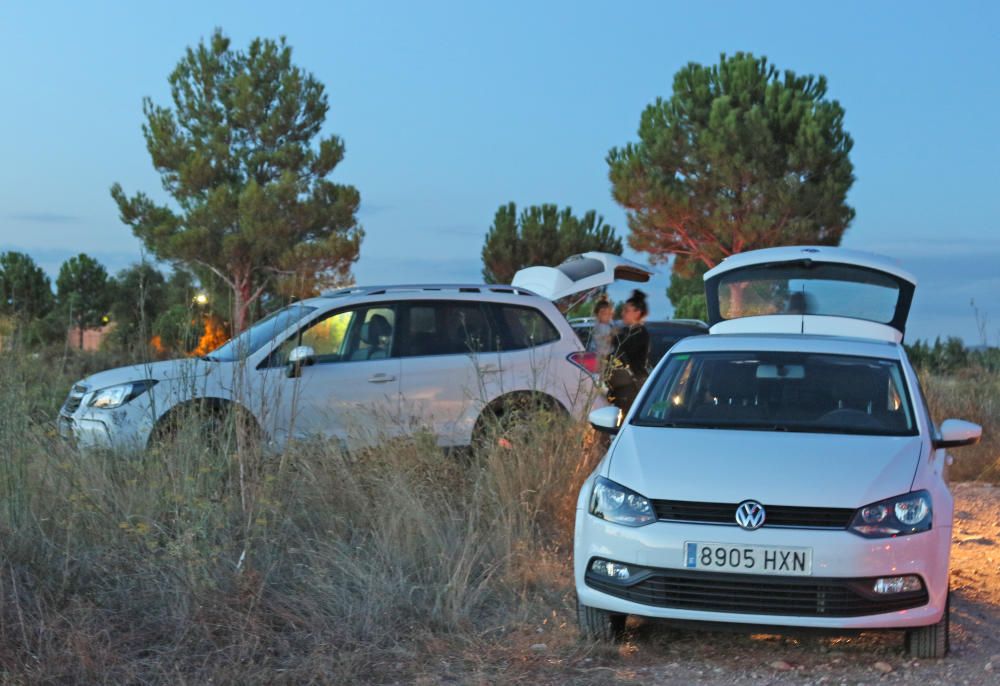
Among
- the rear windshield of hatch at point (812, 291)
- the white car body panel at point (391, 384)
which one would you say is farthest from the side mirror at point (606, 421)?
the rear windshield of hatch at point (812, 291)

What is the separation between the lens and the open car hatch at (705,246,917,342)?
873 cm

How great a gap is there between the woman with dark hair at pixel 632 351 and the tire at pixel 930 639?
199 inches

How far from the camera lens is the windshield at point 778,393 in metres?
6.21

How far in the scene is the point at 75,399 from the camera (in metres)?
9.79

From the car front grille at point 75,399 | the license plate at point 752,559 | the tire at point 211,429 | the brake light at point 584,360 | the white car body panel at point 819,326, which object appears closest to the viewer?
the license plate at point 752,559

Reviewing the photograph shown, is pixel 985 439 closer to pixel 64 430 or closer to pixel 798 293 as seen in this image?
pixel 798 293

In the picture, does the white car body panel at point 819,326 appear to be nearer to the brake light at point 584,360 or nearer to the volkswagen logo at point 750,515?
the brake light at point 584,360

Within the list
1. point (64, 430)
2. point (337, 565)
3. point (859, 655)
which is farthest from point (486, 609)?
point (64, 430)

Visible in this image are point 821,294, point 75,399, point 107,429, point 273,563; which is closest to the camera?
point 273,563

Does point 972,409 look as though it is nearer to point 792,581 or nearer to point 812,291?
point 812,291

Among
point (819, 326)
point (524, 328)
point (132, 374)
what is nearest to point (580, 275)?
point (524, 328)

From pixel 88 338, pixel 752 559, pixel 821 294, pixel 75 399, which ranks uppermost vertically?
pixel 88 338

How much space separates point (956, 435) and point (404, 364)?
5308 mm

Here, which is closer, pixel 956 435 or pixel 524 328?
pixel 956 435
